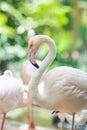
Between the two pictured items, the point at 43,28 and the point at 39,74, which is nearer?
the point at 39,74

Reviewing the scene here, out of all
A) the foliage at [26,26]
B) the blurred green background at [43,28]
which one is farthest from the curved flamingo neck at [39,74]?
the foliage at [26,26]

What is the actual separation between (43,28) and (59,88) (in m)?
2.60

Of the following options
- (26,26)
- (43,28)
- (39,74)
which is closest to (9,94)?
(39,74)

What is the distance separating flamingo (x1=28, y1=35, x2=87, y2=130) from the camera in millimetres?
1336

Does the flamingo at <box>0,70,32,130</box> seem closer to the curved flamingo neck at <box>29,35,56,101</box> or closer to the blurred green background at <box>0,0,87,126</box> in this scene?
the curved flamingo neck at <box>29,35,56,101</box>

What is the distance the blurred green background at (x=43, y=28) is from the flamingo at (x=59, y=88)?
4.63ft

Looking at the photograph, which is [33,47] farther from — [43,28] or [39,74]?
[43,28]

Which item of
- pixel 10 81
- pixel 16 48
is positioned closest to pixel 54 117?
pixel 16 48

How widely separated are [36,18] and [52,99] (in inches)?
103

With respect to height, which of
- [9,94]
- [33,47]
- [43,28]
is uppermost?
[43,28]

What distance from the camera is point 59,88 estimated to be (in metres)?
1.34

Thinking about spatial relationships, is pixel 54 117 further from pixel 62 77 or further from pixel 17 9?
pixel 62 77

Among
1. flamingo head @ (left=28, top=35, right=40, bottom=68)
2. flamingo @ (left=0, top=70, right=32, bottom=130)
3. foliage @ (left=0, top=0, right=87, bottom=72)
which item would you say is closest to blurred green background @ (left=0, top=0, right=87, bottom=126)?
foliage @ (left=0, top=0, right=87, bottom=72)

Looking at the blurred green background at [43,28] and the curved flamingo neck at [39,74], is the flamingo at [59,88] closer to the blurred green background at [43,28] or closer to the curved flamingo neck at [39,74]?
the curved flamingo neck at [39,74]
